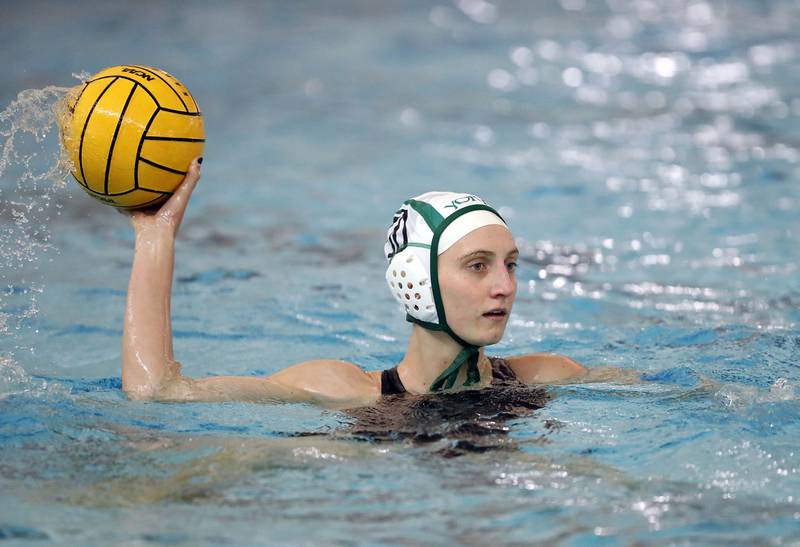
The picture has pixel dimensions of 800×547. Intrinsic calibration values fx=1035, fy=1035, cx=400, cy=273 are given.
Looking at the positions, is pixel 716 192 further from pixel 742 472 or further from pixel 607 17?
pixel 607 17

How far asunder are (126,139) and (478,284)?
4.87ft

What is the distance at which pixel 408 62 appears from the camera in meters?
13.7

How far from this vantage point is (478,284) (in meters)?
3.96

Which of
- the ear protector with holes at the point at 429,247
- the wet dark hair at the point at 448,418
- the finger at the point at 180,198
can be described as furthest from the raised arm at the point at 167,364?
the ear protector with holes at the point at 429,247

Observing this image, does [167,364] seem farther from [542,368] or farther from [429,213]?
[542,368]

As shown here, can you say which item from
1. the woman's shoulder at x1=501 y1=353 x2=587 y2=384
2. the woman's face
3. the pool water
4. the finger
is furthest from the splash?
the woman's shoulder at x1=501 y1=353 x2=587 y2=384

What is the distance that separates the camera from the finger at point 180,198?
4074 mm

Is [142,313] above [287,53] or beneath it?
beneath

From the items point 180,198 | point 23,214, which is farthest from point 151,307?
point 23,214

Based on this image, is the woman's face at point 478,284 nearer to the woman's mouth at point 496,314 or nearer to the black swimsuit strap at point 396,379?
the woman's mouth at point 496,314

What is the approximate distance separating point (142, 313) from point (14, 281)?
128 inches

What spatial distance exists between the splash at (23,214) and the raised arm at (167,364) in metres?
0.48

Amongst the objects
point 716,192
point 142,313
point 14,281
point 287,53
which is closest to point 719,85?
point 716,192

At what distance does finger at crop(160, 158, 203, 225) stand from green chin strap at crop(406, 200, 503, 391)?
884 millimetres
